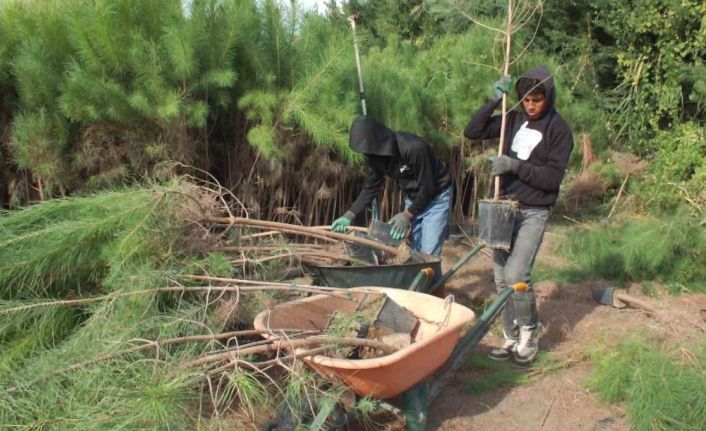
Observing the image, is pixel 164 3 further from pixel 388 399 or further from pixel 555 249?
pixel 555 249

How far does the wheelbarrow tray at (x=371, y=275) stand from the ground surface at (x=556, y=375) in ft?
2.39

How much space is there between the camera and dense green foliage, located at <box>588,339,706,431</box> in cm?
297

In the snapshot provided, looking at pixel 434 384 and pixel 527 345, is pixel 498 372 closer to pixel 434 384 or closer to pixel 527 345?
pixel 527 345

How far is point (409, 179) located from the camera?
4672mm

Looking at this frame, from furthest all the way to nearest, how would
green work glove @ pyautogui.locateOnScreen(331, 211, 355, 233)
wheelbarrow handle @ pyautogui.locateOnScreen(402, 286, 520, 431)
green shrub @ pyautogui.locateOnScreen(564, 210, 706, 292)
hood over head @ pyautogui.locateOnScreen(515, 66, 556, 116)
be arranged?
green shrub @ pyautogui.locateOnScreen(564, 210, 706, 292)
green work glove @ pyautogui.locateOnScreen(331, 211, 355, 233)
hood over head @ pyautogui.locateOnScreen(515, 66, 556, 116)
wheelbarrow handle @ pyautogui.locateOnScreen(402, 286, 520, 431)

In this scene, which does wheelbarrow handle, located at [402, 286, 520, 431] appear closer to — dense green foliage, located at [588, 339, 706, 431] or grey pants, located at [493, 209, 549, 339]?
grey pants, located at [493, 209, 549, 339]

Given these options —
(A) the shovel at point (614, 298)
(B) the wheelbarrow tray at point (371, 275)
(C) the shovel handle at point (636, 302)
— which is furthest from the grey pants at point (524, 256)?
Answer: (A) the shovel at point (614, 298)

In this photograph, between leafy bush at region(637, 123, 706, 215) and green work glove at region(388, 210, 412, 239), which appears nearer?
green work glove at region(388, 210, 412, 239)

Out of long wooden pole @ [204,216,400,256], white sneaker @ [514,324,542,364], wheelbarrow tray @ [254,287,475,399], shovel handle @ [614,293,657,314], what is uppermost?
long wooden pole @ [204,216,400,256]

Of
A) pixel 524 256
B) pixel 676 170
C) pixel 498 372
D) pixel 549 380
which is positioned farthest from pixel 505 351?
pixel 676 170

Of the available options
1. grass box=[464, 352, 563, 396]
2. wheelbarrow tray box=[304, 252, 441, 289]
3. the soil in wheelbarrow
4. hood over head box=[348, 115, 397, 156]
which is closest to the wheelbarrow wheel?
the soil in wheelbarrow

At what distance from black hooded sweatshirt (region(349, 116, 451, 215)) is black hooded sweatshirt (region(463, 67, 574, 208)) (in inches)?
25.3

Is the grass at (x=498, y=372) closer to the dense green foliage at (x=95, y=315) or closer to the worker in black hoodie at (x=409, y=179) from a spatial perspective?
the worker in black hoodie at (x=409, y=179)

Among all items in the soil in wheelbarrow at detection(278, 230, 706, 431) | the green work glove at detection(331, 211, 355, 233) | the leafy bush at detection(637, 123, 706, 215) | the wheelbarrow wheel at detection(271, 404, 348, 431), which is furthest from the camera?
the leafy bush at detection(637, 123, 706, 215)
